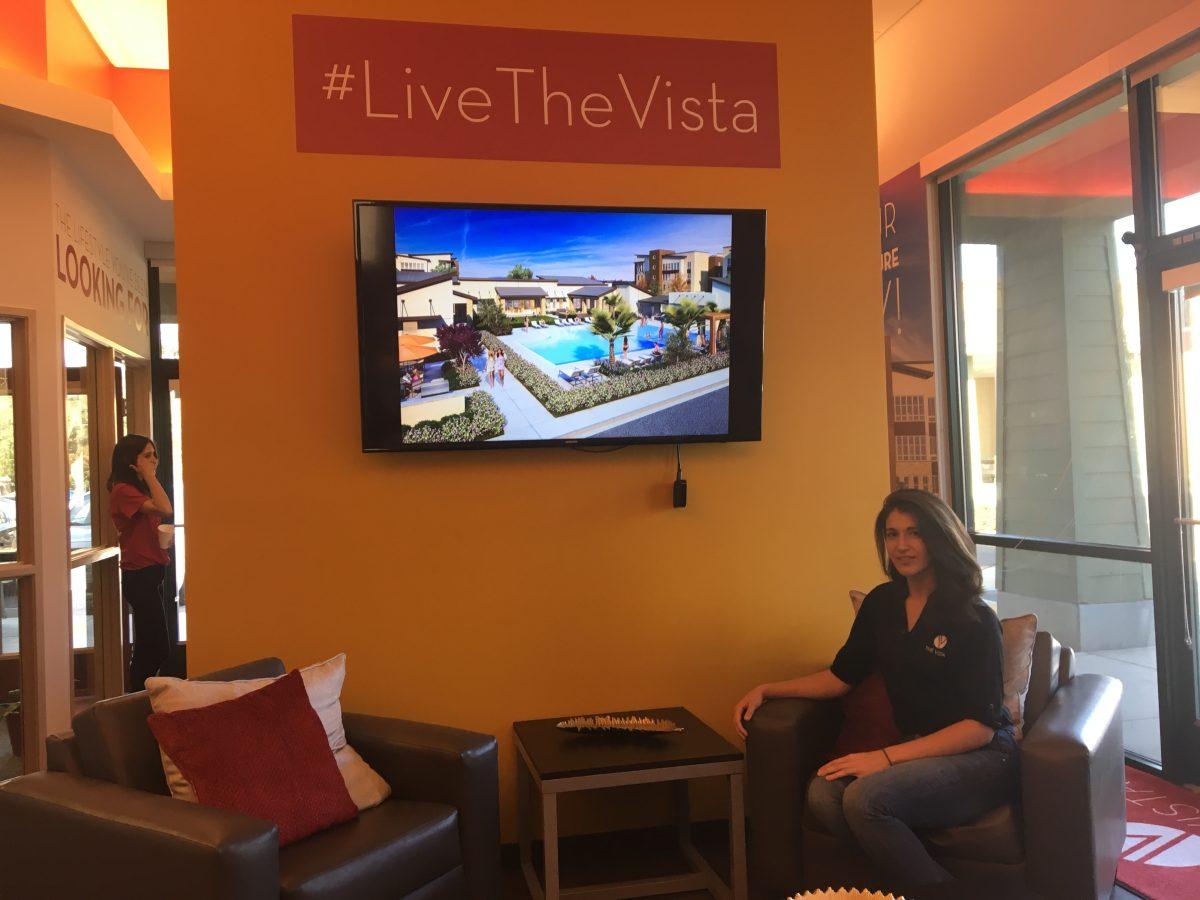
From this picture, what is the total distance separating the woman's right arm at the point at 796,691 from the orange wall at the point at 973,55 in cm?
282

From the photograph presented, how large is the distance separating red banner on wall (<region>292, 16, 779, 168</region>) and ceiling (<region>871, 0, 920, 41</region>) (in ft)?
6.25

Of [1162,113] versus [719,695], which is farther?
[1162,113]

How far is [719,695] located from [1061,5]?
334 centimetres

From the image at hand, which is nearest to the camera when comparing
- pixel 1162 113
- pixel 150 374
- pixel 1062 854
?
pixel 1062 854

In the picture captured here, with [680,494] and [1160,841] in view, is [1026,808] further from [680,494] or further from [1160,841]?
[680,494]

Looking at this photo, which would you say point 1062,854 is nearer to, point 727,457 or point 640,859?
point 640,859

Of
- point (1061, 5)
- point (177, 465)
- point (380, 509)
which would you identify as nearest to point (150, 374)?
point (177, 465)

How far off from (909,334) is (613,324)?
9.90 ft

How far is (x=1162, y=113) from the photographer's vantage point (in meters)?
3.77

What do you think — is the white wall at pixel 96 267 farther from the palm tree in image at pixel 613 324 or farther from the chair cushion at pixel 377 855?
the chair cushion at pixel 377 855

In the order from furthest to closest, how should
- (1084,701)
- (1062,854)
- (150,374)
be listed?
(150,374)
(1084,701)
(1062,854)

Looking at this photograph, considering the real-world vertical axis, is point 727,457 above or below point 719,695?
above

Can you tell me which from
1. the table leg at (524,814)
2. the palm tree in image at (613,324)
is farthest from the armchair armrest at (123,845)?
the palm tree in image at (613,324)

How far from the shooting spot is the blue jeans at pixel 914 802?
2.39 metres
